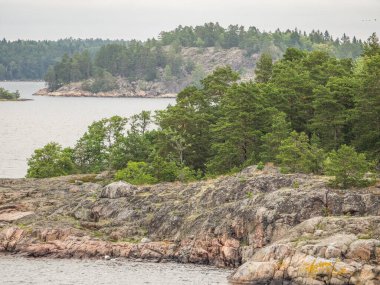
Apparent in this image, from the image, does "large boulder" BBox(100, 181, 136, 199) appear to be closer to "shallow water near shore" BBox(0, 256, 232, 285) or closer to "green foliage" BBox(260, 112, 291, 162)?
"shallow water near shore" BBox(0, 256, 232, 285)

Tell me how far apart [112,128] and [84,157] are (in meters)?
7.28

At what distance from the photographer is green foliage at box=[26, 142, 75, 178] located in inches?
3767

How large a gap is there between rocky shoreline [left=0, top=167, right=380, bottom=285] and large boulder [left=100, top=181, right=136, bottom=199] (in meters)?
0.10

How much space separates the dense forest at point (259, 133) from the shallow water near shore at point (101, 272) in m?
15.1

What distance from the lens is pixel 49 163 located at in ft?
322

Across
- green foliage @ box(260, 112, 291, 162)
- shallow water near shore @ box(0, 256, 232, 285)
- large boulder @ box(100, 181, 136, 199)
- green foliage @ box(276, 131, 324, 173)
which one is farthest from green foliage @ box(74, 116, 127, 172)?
shallow water near shore @ box(0, 256, 232, 285)

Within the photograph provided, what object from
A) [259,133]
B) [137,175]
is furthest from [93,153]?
[259,133]

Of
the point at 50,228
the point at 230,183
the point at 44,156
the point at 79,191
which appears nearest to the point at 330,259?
the point at 230,183

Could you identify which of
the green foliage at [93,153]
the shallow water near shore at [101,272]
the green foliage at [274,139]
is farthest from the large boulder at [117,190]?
the green foliage at [93,153]

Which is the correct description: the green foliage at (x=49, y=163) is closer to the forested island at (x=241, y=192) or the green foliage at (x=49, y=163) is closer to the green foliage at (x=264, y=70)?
the forested island at (x=241, y=192)

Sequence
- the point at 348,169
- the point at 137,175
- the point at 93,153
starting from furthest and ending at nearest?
the point at 93,153, the point at 137,175, the point at 348,169

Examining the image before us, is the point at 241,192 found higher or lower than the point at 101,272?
higher

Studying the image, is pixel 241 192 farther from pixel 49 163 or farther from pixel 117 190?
pixel 49 163

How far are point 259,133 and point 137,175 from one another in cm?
1542
